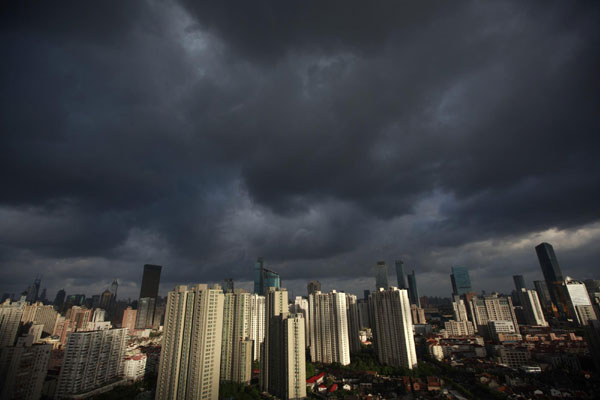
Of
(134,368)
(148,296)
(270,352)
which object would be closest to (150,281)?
(148,296)

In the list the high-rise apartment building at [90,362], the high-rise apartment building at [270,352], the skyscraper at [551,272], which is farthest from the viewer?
the skyscraper at [551,272]

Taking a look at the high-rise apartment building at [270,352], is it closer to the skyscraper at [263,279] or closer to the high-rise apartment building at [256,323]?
the high-rise apartment building at [256,323]

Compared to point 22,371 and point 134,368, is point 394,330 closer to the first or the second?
point 134,368

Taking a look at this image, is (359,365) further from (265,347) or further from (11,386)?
(11,386)

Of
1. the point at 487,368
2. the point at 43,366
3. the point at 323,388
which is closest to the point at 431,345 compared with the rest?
the point at 487,368

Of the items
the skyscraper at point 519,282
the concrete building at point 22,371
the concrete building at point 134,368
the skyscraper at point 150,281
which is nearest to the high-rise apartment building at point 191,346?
the concrete building at point 22,371

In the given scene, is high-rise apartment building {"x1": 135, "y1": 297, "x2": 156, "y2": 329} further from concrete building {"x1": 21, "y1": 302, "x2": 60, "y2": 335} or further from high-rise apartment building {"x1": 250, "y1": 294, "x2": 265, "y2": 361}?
high-rise apartment building {"x1": 250, "y1": 294, "x2": 265, "y2": 361}

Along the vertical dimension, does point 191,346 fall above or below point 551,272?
below
